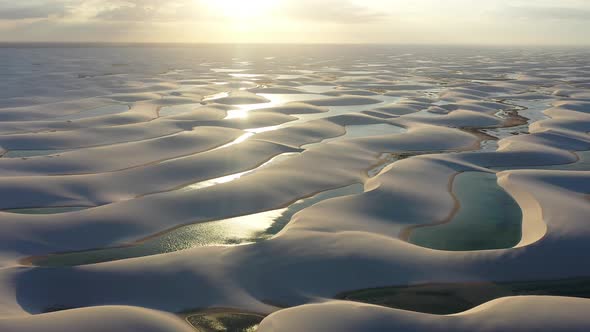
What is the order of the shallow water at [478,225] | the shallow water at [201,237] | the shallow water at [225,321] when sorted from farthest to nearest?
the shallow water at [478,225]
the shallow water at [201,237]
the shallow water at [225,321]

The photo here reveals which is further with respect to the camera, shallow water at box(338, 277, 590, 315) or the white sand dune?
shallow water at box(338, 277, 590, 315)

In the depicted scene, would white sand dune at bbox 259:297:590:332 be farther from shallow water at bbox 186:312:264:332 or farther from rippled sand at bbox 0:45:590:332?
shallow water at bbox 186:312:264:332

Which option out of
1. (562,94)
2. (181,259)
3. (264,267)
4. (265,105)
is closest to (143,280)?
(181,259)

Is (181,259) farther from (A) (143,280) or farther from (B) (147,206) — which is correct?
(B) (147,206)

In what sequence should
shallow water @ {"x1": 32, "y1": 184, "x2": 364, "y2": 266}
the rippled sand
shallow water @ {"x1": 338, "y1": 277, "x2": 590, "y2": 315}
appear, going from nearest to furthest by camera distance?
the rippled sand
shallow water @ {"x1": 338, "y1": 277, "x2": 590, "y2": 315}
shallow water @ {"x1": 32, "y1": 184, "x2": 364, "y2": 266}

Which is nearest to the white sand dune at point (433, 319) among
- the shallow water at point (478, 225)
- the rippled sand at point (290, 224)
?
the rippled sand at point (290, 224)

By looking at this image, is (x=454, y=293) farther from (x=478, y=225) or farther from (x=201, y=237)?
(x=201, y=237)

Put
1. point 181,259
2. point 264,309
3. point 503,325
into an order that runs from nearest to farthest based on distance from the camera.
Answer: point 503,325 < point 264,309 < point 181,259

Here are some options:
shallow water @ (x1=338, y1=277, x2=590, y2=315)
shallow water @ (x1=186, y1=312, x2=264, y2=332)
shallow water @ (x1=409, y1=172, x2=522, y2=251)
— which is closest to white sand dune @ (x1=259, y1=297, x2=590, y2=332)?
shallow water @ (x1=186, y1=312, x2=264, y2=332)

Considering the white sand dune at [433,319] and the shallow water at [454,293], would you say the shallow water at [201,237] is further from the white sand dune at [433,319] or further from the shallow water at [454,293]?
the white sand dune at [433,319]
